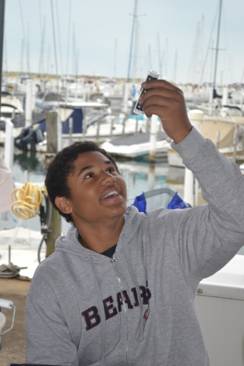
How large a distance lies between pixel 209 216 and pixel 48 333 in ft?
1.12

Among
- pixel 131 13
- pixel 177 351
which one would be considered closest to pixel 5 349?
pixel 177 351

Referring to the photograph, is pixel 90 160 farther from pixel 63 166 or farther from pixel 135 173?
pixel 135 173

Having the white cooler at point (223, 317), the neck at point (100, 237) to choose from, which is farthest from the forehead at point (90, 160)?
the white cooler at point (223, 317)

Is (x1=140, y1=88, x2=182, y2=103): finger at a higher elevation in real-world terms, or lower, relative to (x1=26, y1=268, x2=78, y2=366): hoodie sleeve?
higher

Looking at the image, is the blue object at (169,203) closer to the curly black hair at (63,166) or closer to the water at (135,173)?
the curly black hair at (63,166)

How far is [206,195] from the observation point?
1004mm

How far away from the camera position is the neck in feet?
3.74

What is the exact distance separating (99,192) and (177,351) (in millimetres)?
306

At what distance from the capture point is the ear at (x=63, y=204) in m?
1.15

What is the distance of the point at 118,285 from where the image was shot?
1086 mm

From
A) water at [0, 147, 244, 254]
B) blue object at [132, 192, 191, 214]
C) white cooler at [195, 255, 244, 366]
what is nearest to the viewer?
white cooler at [195, 255, 244, 366]

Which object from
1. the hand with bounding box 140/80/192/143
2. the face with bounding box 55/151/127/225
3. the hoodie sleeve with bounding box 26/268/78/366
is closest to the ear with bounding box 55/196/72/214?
the face with bounding box 55/151/127/225

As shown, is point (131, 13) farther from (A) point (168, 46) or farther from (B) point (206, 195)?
(B) point (206, 195)

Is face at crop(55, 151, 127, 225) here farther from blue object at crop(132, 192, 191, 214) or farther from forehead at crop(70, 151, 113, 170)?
blue object at crop(132, 192, 191, 214)
